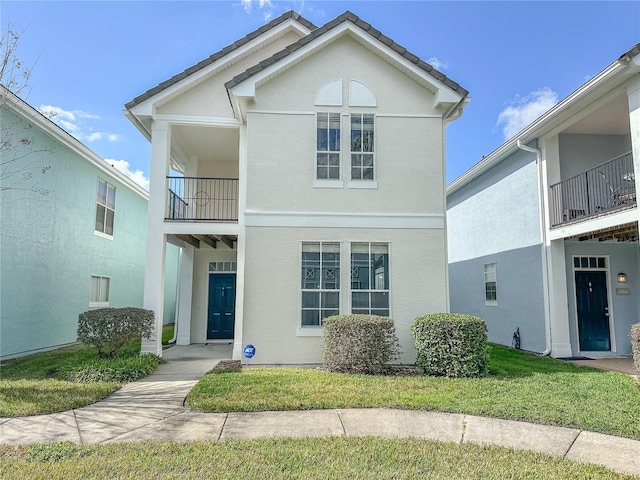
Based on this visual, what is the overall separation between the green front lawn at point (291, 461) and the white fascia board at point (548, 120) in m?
8.45

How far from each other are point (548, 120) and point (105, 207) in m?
14.6

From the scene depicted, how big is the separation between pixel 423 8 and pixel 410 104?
3732 millimetres

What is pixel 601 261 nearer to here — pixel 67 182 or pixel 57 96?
pixel 57 96

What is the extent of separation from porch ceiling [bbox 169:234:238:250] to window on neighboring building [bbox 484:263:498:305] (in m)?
9.04

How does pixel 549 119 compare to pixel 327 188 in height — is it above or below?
above

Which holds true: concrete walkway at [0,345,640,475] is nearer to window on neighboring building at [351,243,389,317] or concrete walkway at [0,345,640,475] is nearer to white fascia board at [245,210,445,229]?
window on neighboring building at [351,243,389,317]

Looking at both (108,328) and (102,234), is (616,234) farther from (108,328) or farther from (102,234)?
(102,234)

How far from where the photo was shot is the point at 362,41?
1051cm

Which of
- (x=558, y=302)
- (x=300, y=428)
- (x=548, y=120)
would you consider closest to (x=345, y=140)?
(x=548, y=120)

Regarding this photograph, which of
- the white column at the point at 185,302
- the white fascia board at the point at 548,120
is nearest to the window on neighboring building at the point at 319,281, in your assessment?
the white column at the point at 185,302

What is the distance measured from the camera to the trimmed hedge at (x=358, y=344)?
846 centimetres

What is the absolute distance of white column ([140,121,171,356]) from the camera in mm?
10406

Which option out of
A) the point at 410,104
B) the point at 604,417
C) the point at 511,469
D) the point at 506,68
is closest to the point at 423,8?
the point at 410,104

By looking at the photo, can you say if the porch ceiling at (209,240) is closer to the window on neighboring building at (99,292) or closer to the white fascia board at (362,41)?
the white fascia board at (362,41)
